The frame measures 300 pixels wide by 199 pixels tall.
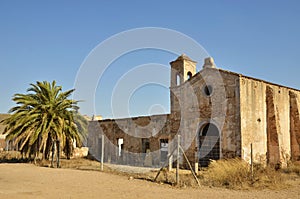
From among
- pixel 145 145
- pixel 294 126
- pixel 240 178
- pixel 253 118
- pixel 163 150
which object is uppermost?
pixel 253 118

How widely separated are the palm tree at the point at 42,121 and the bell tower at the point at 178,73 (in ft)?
22.0

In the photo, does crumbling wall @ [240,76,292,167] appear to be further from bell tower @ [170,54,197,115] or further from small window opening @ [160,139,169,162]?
small window opening @ [160,139,169,162]

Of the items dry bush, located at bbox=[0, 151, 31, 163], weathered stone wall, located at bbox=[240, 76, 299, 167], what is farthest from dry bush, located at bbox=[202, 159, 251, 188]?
dry bush, located at bbox=[0, 151, 31, 163]

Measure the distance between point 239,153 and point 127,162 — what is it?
34.9 ft

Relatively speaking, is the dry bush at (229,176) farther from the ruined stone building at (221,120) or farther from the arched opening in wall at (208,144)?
the arched opening in wall at (208,144)

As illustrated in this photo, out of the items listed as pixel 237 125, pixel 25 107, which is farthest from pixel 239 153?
pixel 25 107

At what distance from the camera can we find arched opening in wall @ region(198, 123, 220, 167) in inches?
720

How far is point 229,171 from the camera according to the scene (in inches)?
484

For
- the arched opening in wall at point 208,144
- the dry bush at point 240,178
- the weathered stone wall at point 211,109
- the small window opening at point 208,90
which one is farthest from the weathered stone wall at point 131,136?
the dry bush at point 240,178

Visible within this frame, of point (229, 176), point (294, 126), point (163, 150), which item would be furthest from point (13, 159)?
point (294, 126)

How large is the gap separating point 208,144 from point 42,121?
1037 cm

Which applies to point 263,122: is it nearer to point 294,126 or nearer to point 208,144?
point 208,144

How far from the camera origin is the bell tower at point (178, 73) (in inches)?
800

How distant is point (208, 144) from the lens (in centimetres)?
1877
